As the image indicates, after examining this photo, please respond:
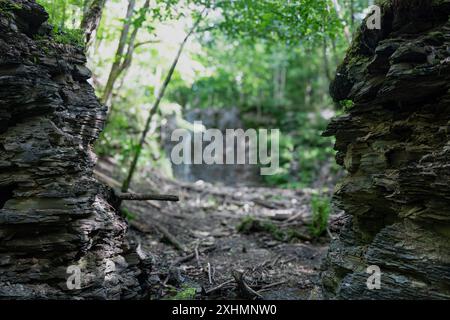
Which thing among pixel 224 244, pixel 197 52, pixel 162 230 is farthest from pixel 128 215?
pixel 197 52

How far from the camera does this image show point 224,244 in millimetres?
10523

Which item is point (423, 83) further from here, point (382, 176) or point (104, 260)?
point (104, 260)

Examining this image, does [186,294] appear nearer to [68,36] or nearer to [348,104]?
[348,104]

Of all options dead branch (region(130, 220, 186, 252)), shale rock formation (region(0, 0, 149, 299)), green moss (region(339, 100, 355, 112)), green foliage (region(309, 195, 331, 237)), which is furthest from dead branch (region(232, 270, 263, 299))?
green foliage (region(309, 195, 331, 237))

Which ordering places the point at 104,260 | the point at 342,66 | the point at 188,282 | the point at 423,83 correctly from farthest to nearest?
the point at 188,282
the point at 342,66
the point at 104,260
the point at 423,83

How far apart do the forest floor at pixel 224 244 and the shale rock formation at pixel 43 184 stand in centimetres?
185

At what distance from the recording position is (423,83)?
524 cm

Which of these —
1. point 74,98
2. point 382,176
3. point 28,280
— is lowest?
point 28,280

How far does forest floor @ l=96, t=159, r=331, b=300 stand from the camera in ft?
24.8

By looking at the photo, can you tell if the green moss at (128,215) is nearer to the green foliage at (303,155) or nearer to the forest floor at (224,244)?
the forest floor at (224,244)

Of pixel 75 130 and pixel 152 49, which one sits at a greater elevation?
pixel 152 49

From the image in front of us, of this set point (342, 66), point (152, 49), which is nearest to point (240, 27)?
point (152, 49)

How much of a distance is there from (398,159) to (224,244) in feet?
19.8
